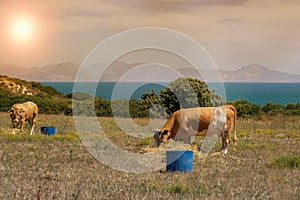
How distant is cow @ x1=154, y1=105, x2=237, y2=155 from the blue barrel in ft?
15.4

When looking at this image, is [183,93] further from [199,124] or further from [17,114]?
[199,124]

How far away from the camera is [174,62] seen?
71.0 ft

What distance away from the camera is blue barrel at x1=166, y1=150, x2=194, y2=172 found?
14.7 metres

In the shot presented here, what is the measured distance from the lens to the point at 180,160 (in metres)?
14.7

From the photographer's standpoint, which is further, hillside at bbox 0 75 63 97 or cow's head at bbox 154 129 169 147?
hillside at bbox 0 75 63 97

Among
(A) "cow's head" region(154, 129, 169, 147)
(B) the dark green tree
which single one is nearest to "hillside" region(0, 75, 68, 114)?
(B) the dark green tree

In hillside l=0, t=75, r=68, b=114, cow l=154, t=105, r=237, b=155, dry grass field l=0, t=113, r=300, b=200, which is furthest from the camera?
hillside l=0, t=75, r=68, b=114

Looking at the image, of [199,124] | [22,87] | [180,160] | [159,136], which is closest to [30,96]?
[22,87]

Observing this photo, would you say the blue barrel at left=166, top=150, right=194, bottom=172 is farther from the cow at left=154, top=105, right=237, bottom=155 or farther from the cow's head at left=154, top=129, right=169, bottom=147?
the cow at left=154, top=105, right=237, bottom=155

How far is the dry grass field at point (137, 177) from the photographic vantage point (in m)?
11.3

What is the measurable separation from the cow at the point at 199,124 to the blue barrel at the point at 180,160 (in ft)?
15.4

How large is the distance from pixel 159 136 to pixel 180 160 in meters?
4.66

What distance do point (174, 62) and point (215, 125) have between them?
3.16 meters

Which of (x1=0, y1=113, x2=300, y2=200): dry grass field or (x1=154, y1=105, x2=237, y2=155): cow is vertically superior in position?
(x1=154, y1=105, x2=237, y2=155): cow
